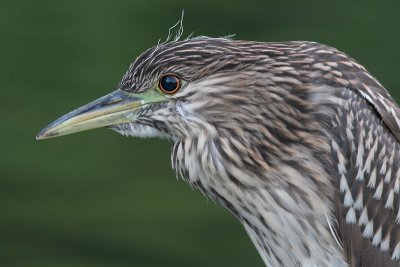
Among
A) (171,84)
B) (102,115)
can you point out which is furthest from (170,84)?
(102,115)

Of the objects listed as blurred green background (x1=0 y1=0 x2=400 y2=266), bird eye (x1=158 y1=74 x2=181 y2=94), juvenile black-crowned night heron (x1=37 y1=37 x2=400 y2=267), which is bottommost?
blurred green background (x1=0 y1=0 x2=400 y2=266)

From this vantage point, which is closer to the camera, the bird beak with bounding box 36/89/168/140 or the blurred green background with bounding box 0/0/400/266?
the bird beak with bounding box 36/89/168/140

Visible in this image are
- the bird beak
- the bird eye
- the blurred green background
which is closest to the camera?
the bird eye

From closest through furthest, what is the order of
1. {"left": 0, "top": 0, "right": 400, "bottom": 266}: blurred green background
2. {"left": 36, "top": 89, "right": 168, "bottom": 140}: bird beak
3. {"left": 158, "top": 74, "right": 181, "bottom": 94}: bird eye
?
{"left": 158, "top": 74, "right": 181, "bottom": 94}: bird eye < {"left": 36, "top": 89, "right": 168, "bottom": 140}: bird beak < {"left": 0, "top": 0, "right": 400, "bottom": 266}: blurred green background

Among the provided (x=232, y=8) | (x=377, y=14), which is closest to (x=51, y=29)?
(x=232, y=8)

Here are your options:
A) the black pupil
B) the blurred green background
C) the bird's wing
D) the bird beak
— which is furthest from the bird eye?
the blurred green background

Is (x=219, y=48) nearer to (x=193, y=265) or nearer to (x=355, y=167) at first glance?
(x=355, y=167)

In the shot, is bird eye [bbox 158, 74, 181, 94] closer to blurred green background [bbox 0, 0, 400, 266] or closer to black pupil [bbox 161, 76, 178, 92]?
black pupil [bbox 161, 76, 178, 92]

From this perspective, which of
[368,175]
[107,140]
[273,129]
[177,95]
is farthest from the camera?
[107,140]

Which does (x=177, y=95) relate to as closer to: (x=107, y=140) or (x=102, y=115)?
(x=102, y=115)
